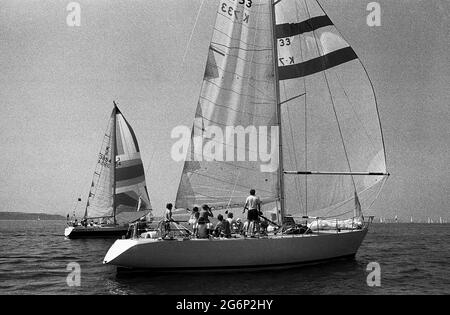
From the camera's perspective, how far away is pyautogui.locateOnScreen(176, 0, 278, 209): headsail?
19.4 m

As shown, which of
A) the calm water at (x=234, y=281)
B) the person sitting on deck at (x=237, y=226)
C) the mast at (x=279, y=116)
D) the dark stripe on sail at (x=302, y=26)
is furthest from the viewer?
the dark stripe on sail at (x=302, y=26)

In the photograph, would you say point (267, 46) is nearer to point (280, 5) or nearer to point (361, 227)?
point (280, 5)

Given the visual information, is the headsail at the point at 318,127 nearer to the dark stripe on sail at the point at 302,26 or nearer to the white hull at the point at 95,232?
the dark stripe on sail at the point at 302,26

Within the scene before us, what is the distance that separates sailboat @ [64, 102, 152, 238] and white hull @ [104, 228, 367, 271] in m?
28.9

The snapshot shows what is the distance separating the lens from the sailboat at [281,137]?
1941 cm

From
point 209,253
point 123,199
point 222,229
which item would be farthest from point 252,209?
point 123,199

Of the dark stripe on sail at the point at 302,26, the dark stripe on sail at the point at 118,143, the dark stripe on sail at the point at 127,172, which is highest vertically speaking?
the dark stripe on sail at the point at 302,26

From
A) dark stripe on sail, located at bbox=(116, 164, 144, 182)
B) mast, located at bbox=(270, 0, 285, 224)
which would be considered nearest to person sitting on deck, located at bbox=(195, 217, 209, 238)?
mast, located at bbox=(270, 0, 285, 224)

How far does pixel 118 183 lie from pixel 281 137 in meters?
28.6

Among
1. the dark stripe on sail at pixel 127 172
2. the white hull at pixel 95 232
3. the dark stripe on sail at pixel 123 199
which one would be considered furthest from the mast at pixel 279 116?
the dark stripe on sail at pixel 127 172

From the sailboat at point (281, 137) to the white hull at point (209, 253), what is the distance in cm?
9

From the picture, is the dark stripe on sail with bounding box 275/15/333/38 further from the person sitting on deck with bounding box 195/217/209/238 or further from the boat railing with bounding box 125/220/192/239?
the boat railing with bounding box 125/220/192/239

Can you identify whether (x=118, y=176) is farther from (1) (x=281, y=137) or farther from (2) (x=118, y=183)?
(1) (x=281, y=137)
